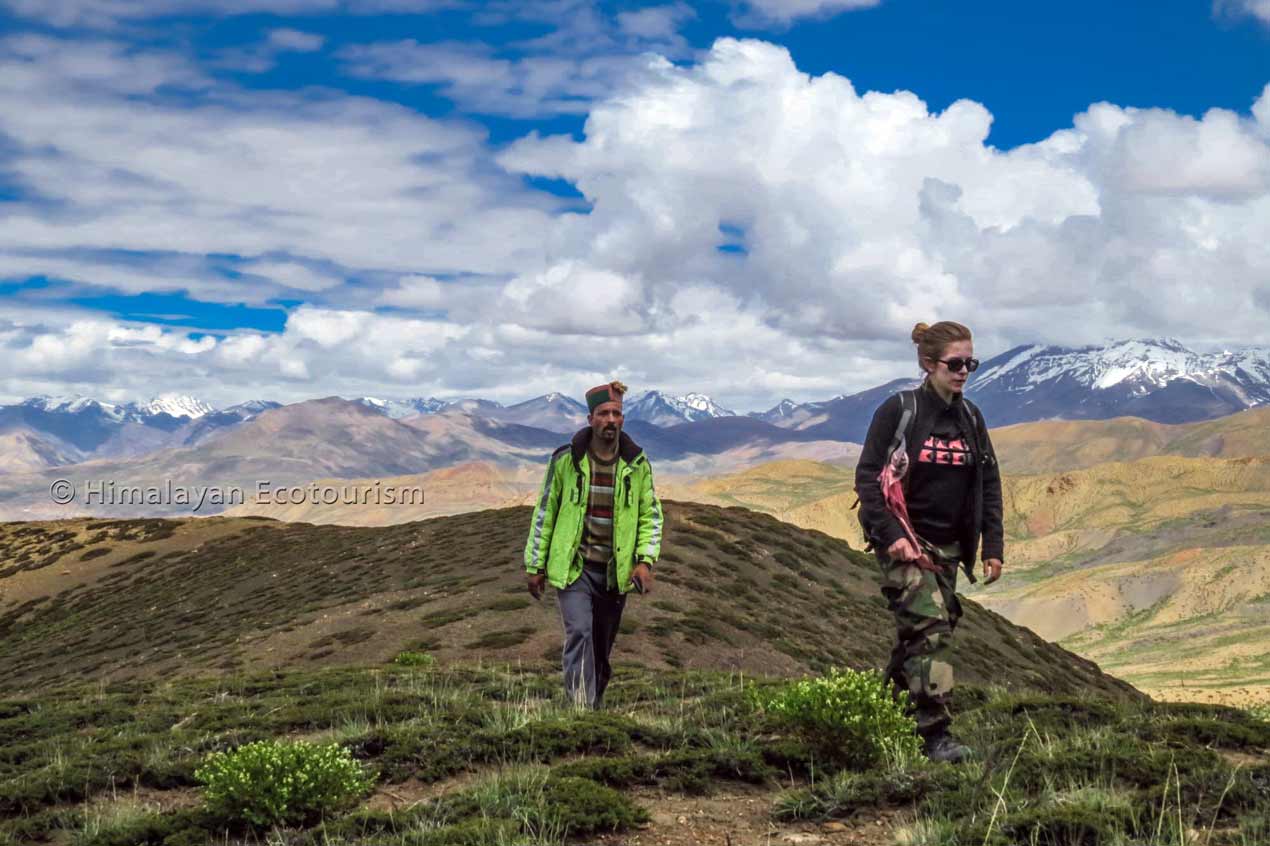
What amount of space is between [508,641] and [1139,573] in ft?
400

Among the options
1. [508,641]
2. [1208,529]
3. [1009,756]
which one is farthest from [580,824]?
[1208,529]

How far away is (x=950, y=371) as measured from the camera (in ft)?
24.7

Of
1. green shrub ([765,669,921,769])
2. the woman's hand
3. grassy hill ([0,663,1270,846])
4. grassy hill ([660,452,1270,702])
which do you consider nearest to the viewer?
grassy hill ([0,663,1270,846])

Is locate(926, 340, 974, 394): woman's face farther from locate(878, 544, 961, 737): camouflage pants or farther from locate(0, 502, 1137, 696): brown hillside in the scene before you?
locate(0, 502, 1137, 696): brown hillside

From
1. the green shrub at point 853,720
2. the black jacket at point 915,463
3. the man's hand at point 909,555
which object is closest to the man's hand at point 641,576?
the green shrub at point 853,720

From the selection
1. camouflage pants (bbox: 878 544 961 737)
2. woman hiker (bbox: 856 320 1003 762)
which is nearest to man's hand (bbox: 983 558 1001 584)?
woman hiker (bbox: 856 320 1003 762)

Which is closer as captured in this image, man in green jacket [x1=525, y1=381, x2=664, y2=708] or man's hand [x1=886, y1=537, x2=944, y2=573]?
man's hand [x1=886, y1=537, x2=944, y2=573]

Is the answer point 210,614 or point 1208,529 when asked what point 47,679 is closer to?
point 210,614

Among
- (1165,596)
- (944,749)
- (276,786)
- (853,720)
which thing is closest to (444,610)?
(276,786)

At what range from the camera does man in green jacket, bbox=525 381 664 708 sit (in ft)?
30.0

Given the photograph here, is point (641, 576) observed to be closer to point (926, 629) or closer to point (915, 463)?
point (926, 629)

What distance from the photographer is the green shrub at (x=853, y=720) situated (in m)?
6.98

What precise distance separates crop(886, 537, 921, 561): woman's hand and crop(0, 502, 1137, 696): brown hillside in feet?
46.5

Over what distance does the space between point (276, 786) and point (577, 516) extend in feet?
11.8
